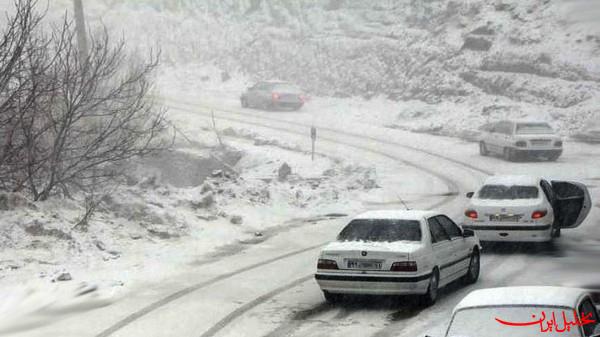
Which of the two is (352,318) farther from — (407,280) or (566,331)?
(566,331)

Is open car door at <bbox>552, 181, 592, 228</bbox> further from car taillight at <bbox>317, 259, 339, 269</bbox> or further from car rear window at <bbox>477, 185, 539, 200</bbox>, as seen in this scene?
car taillight at <bbox>317, 259, 339, 269</bbox>

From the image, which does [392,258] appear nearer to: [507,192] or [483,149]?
[507,192]

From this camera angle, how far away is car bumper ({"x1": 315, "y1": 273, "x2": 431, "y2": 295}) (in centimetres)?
1113

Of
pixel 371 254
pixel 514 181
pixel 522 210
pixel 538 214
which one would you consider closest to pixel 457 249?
pixel 371 254

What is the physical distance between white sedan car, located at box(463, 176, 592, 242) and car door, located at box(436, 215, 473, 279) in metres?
2.96

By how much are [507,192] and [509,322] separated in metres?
10.1

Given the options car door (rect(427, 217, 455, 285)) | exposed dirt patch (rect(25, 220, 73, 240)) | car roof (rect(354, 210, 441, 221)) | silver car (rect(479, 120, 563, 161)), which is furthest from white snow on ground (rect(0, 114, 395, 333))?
silver car (rect(479, 120, 563, 161))

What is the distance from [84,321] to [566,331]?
687 cm

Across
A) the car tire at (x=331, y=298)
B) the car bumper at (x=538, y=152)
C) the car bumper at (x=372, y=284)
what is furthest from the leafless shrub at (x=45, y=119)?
the car bumper at (x=538, y=152)

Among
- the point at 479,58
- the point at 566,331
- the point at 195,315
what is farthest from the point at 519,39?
the point at 566,331

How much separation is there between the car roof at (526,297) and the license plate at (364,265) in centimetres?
377

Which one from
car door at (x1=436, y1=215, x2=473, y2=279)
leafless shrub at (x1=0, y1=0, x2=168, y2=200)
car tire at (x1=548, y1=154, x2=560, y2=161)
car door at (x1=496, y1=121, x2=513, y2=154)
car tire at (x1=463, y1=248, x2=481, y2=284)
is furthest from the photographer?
car door at (x1=496, y1=121, x2=513, y2=154)

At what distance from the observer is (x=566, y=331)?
668cm

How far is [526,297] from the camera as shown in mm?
7141
